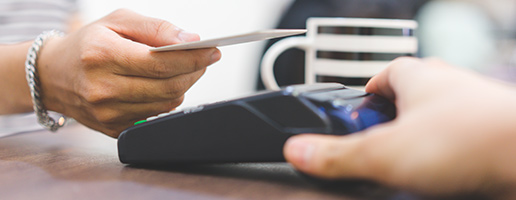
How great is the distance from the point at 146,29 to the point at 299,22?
93cm

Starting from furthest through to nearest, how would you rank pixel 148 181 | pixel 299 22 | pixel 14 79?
pixel 299 22, pixel 14 79, pixel 148 181

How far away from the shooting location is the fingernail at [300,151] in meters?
0.24

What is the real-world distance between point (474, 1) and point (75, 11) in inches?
98.8

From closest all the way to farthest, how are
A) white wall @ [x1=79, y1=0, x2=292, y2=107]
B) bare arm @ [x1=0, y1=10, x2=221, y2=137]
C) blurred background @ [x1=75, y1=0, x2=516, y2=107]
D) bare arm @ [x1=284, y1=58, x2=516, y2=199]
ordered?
bare arm @ [x1=284, y1=58, x2=516, y2=199], bare arm @ [x1=0, y1=10, x2=221, y2=137], blurred background @ [x1=75, y1=0, x2=516, y2=107], white wall @ [x1=79, y1=0, x2=292, y2=107]

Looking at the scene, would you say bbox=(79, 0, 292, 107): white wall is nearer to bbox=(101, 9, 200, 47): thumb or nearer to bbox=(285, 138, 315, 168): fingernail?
bbox=(101, 9, 200, 47): thumb

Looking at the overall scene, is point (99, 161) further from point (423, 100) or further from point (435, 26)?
point (435, 26)

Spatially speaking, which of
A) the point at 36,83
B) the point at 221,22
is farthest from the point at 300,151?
the point at 221,22

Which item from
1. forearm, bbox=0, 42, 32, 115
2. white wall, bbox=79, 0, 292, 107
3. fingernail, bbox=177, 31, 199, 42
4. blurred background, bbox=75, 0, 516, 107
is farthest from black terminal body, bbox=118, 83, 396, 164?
white wall, bbox=79, 0, 292, 107

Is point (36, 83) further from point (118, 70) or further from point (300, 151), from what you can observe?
point (300, 151)

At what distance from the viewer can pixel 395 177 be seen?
0.68ft

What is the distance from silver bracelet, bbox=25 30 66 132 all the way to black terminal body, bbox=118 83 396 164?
0.71 feet

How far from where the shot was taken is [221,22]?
1851mm

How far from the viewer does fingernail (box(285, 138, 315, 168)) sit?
0.77ft

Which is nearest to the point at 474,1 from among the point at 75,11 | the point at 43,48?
the point at 75,11
